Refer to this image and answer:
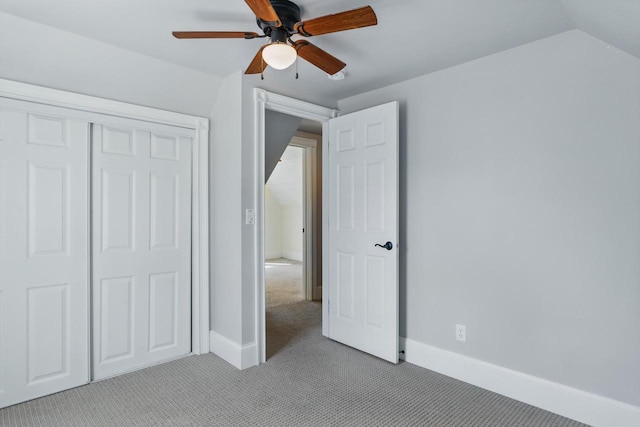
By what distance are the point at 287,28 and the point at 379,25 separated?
57cm

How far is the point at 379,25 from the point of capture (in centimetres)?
203

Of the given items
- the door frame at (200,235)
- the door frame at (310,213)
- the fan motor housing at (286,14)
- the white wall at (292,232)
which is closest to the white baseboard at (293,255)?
the white wall at (292,232)

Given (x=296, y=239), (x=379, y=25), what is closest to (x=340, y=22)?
(x=379, y=25)

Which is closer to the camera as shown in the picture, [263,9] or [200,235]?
[263,9]

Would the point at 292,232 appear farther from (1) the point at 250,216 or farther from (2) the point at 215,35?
(2) the point at 215,35

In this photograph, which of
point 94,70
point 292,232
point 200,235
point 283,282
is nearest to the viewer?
point 94,70

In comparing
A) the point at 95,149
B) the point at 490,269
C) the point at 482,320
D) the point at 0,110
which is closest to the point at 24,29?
the point at 0,110

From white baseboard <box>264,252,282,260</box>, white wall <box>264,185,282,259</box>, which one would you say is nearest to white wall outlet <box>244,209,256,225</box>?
white wall <box>264,185,282,259</box>

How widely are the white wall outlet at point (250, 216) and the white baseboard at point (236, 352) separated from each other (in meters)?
0.96

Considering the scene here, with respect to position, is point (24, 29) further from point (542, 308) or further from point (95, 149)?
point (542, 308)

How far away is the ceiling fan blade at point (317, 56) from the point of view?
181 cm

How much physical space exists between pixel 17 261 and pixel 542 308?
331cm

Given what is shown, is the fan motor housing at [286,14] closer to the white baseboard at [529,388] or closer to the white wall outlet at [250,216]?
the white wall outlet at [250,216]

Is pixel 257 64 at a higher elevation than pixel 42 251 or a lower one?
higher
